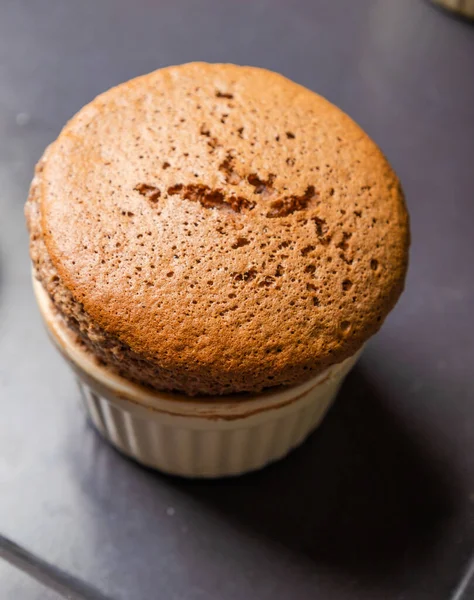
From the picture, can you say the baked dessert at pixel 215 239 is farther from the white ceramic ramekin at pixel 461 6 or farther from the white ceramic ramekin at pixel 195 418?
the white ceramic ramekin at pixel 461 6

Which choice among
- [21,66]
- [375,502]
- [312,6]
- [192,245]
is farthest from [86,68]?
[375,502]

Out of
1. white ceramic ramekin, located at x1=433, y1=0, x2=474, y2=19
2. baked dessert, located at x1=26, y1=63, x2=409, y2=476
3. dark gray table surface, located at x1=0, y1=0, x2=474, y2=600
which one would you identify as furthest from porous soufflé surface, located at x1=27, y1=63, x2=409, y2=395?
white ceramic ramekin, located at x1=433, y1=0, x2=474, y2=19

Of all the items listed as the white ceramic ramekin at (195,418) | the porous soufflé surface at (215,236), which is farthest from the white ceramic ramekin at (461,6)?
the white ceramic ramekin at (195,418)

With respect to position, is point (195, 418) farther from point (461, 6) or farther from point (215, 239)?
point (461, 6)

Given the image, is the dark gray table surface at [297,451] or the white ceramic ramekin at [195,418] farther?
the dark gray table surface at [297,451]

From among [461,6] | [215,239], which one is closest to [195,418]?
[215,239]

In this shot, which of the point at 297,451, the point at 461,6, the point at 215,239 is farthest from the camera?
the point at 461,6

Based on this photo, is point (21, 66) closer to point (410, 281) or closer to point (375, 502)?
point (410, 281)
